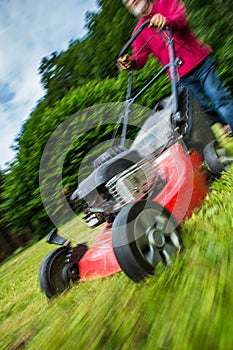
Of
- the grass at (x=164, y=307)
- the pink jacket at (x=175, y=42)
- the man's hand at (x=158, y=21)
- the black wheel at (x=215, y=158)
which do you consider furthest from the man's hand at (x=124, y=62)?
the grass at (x=164, y=307)

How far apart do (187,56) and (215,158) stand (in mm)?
961

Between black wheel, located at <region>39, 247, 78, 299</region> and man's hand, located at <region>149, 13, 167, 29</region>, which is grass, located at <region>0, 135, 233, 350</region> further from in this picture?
man's hand, located at <region>149, 13, 167, 29</region>

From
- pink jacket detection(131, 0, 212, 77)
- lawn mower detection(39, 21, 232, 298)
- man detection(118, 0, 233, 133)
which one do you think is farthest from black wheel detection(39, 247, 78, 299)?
pink jacket detection(131, 0, 212, 77)

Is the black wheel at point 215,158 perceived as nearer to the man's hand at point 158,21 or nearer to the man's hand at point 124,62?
the man's hand at point 158,21

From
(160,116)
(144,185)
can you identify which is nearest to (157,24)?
(160,116)

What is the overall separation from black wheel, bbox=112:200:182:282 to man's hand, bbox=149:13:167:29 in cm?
139

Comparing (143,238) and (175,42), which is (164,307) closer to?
(143,238)

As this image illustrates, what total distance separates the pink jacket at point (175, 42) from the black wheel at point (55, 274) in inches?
69.3

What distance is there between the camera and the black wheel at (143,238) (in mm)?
1410

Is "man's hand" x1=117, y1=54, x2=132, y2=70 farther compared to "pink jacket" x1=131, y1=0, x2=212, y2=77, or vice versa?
"man's hand" x1=117, y1=54, x2=132, y2=70

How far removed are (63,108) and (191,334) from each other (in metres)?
7.44

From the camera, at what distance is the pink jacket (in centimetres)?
253

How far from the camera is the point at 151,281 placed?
1.41m

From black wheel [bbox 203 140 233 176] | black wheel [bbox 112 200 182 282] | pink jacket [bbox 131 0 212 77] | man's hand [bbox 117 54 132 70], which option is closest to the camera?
black wheel [bbox 112 200 182 282]
